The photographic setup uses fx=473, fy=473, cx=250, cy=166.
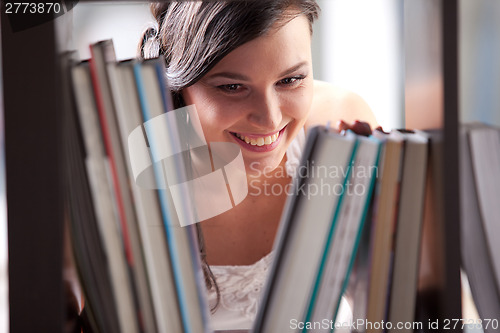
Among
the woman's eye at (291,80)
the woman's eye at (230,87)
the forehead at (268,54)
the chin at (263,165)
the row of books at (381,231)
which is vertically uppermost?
the forehead at (268,54)

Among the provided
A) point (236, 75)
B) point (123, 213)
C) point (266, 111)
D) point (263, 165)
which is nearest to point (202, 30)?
point (236, 75)

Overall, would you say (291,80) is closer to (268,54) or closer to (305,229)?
(268,54)

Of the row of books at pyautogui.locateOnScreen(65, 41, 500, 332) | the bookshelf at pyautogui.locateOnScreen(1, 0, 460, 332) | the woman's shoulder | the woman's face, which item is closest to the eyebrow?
the woman's face

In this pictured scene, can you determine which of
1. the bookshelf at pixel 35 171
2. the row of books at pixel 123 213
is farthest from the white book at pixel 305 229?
the bookshelf at pixel 35 171

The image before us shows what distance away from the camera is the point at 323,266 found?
0.73 metres

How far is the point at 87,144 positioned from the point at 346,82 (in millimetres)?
785

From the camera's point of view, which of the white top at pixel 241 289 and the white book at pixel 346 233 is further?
the white top at pixel 241 289

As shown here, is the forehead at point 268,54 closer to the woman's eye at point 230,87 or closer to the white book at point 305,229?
the woman's eye at point 230,87

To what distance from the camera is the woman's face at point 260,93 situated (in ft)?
3.59

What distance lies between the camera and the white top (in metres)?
1.26

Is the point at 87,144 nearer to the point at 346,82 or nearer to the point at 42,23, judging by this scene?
the point at 42,23

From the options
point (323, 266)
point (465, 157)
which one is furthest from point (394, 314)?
point (465, 157)

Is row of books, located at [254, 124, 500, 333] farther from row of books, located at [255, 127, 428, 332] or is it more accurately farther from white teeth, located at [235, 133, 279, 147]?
white teeth, located at [235, 133, 279, 147]

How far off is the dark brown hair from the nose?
0.43 feet
